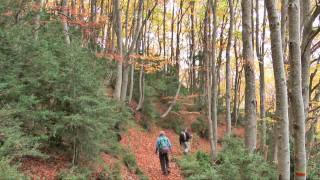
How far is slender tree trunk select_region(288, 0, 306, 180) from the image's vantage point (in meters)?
4.94

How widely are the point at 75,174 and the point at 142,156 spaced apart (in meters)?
7.26

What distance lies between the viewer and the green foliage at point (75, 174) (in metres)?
8.47

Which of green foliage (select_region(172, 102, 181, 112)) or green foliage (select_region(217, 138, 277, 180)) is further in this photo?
green foliage (select_region(172, 102, 181, 112))

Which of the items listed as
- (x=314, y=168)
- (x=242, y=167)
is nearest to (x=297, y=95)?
(x=242, y=167)

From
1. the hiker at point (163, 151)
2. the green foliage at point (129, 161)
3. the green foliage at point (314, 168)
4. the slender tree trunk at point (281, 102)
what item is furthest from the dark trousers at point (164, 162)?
the slender tree trunk at point (281, 102)

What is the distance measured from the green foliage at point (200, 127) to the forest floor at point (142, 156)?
345 millimetres

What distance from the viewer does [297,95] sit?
493 cm

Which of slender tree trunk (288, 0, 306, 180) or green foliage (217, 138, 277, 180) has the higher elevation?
slender tree trunk (288, 0, 306, 180)

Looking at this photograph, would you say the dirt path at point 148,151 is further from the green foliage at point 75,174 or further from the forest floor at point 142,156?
the green foliage at point 75,174

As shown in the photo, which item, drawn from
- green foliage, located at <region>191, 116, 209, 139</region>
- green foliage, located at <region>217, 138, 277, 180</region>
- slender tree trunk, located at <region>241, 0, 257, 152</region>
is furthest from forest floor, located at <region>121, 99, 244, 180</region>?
green foliage, located at <region>217, 138, 277, 180</region>

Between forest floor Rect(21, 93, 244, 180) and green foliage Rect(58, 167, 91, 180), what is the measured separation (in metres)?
0.20

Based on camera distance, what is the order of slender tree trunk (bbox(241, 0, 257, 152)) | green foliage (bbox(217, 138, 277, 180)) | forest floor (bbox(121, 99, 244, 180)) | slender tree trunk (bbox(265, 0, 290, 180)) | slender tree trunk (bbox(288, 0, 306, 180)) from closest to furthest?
1. slender tree trunk (bbox(288, 0, 306, 180))
2. slender tree trunk (bbox(265, 0, 290, 180))
3. green foliage (bbox(217, 138, 277, 180))
4. slender tree trunk (bbox(241, 0, 257, 152))
5. forest floor (bbox(121, 99, 244, 180))

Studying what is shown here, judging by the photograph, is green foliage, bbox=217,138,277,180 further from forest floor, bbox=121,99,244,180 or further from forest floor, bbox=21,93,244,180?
forest floor, bbox=121,99,244,180

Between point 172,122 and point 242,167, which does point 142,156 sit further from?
point 172,122
